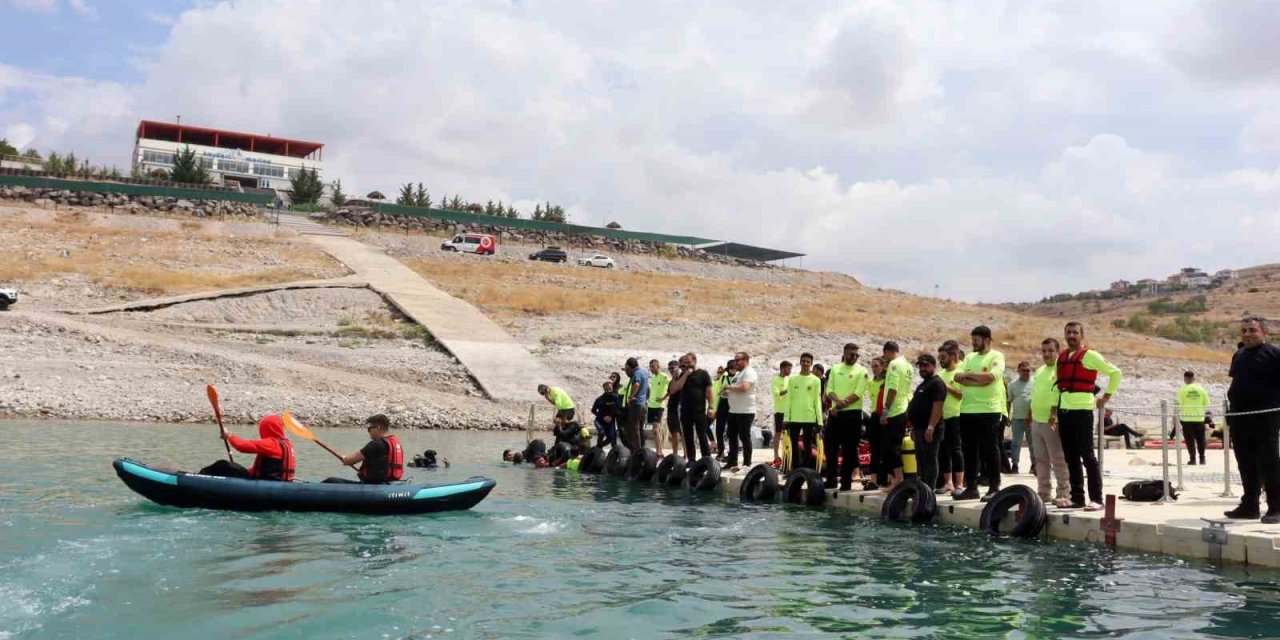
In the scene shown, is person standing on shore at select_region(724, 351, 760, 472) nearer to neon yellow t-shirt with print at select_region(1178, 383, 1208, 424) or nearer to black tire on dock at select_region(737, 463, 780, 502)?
black tire on dock at select_region(737, 463, 780, 502)

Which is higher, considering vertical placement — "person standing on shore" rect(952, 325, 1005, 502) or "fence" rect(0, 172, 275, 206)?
"fence" rect(0, 172, 275, 206)

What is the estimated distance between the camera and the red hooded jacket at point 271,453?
13703 millimetres

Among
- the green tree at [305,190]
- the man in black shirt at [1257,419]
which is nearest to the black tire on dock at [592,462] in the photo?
the man in black shirt at [1257,419]

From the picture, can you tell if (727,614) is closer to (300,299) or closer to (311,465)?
(311,465)

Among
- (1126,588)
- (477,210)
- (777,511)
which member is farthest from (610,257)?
(1126,588)

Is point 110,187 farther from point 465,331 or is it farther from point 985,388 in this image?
point 985,388

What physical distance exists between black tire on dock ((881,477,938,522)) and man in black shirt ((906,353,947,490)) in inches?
8.6

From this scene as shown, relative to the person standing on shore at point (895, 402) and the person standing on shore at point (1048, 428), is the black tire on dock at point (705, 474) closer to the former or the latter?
the person standing on shore at point (895, 402)

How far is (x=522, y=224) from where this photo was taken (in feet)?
262

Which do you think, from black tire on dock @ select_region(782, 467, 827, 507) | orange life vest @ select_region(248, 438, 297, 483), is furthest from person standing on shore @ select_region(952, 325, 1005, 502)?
orange life vest @ select_region(248, 438, 297, 483)

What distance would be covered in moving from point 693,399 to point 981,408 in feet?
20.0

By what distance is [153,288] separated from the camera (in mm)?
44125

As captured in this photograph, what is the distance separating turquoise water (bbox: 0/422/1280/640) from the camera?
26.9ft

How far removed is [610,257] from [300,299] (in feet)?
106
